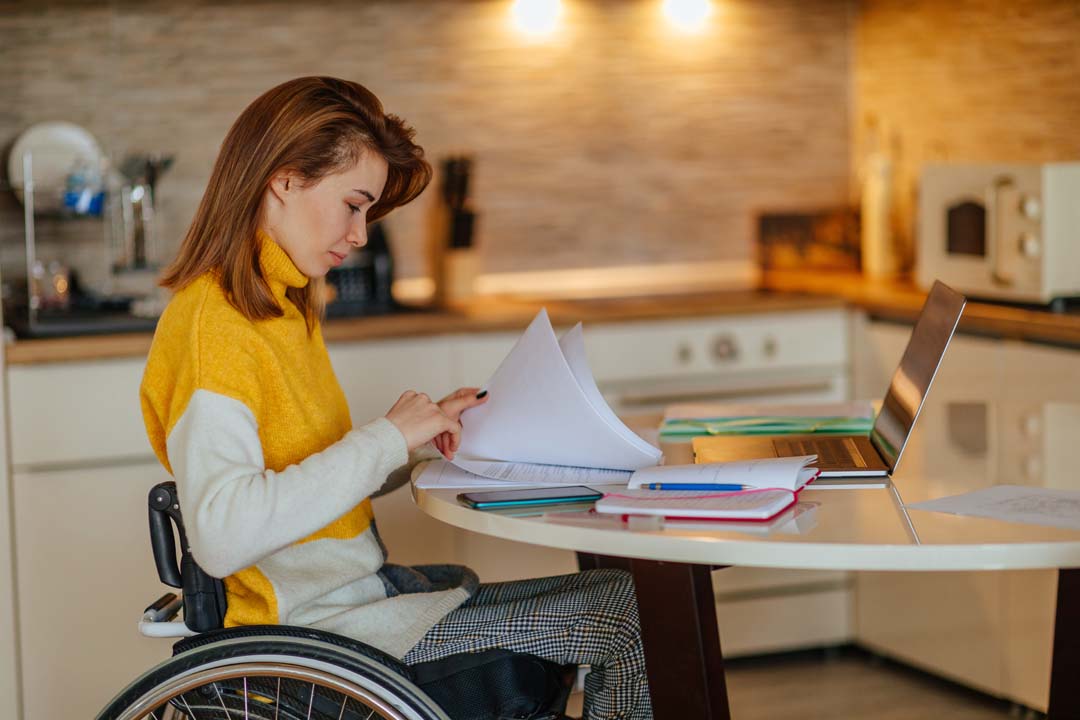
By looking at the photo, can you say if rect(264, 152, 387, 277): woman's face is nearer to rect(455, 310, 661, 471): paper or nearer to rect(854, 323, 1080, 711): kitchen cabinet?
rect(455, 310, 661, 471): paper

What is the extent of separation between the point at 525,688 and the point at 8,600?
1.40 m

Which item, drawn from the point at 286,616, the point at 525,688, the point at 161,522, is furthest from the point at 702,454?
the point at 161,522

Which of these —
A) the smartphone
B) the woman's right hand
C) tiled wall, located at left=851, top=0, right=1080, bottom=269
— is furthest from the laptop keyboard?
tiled wall, located at left=851, top=0, right=1080, bottom=269

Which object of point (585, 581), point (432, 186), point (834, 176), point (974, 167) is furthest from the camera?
point (834, 176)

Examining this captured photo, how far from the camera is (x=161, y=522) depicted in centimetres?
158

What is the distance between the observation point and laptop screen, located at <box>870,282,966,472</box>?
5.33ft

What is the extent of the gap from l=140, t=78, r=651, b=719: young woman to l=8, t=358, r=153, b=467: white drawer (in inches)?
42.1

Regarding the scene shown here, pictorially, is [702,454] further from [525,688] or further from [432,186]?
[432,186]

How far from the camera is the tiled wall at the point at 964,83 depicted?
9.89 ft

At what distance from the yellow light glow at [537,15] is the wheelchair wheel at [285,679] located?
2291 millimetres

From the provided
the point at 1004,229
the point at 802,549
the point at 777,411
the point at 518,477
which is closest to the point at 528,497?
the point at 518,477

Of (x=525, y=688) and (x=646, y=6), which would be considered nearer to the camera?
(x=525, y=688)

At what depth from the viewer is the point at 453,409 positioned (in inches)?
66.9

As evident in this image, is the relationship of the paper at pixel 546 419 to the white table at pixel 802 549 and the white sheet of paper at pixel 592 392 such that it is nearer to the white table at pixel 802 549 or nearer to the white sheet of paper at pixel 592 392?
the white sheet of paper at pixel 592 392
